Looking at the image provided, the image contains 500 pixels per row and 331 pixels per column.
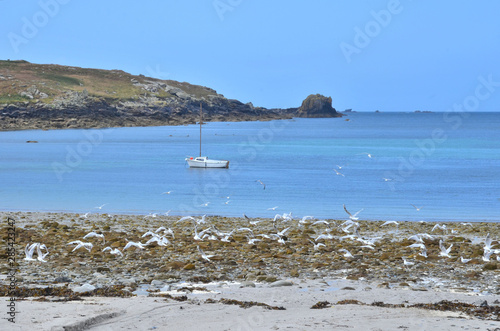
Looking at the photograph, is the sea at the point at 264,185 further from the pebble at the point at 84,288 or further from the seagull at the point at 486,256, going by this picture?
the pebble at the point at 84,288

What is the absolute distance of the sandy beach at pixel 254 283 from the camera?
8773mm

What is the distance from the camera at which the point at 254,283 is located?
38.2 feet

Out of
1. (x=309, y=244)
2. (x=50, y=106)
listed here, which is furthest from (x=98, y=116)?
(x=309, y=244)

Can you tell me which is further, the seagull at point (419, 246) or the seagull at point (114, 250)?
the seagull at point (419, 246)

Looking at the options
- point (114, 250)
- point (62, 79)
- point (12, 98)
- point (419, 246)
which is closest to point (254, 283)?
point (114, 250)

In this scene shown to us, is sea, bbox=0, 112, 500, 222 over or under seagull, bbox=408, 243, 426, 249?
under

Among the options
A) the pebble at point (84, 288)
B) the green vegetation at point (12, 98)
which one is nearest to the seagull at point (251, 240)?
the pebble at point (84, 288)

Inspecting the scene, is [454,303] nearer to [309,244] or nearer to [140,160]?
[309,244]

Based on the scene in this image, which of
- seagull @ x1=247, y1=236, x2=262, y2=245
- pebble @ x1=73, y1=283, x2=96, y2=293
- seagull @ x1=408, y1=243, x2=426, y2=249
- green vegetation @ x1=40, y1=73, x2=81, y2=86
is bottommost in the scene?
seagull @ x1=247, y1=236, x2=262, y2=245

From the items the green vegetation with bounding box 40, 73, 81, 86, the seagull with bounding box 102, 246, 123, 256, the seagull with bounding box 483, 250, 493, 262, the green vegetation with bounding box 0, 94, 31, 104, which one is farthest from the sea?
the green vegetation with bounding box 40, 73, 81, 86

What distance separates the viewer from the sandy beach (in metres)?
8.77

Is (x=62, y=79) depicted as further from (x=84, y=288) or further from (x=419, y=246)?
(x=84, y=288)

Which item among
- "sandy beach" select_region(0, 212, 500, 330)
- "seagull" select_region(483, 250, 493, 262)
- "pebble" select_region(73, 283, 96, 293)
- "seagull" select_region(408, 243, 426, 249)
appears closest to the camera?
"sandy beach" select_region(0, 212, 500, 330)

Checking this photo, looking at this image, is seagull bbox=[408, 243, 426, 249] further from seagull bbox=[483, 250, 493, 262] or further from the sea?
the sea
